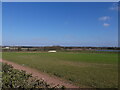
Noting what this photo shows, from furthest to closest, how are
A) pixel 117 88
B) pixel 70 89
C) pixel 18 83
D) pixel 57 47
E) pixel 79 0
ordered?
1. pixel 57 47
2. pixel 117 88
3. pixel 70 89
4. pixel 18 83
5. pixel 79 0

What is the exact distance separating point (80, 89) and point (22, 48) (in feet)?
119

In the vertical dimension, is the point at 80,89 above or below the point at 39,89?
below

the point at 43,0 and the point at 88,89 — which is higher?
the point at 43,0

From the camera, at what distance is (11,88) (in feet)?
12.1

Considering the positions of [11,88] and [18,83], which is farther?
[18,83]

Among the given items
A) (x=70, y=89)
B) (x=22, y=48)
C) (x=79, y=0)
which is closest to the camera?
(x=79, y=0)

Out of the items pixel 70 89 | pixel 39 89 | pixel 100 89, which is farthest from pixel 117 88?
pixel 39 89

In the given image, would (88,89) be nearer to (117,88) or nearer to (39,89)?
(117,88)

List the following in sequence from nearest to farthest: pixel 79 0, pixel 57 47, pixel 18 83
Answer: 1. pixel 79 0
2. pixel 18 83
3. pixel 57 47

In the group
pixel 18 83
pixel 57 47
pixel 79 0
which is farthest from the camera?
pixel 57 47

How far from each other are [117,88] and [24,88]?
2.84 m

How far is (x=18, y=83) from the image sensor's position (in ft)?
13.0

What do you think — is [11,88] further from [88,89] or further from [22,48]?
[22,48]

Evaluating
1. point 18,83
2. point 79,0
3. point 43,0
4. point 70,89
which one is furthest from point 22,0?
point 70,89
